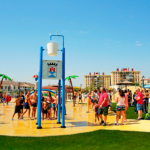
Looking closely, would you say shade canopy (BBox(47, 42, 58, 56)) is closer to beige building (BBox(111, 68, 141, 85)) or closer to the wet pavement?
the wet pavement

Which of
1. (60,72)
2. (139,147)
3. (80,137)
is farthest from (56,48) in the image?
(139,147)

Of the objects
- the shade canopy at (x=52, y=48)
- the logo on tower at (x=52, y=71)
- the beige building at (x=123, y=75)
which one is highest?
the beige building at (x=123, y=75)

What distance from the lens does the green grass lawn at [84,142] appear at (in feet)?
17.3

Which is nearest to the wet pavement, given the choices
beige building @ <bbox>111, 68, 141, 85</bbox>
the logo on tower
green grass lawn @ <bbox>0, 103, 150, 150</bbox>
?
green grass lawn @ <bbox>0, 103, 150, 150</bbox>

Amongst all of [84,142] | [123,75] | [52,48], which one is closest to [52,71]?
[52,48]

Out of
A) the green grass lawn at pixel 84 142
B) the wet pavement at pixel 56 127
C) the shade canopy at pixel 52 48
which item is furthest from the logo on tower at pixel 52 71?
the green grass lawn at pixel 84 142

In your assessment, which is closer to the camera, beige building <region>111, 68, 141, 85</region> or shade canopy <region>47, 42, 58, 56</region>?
shade canopy <region>47, 42, 58, 56</region>

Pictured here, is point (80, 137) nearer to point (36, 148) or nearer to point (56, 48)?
point (36, 148)

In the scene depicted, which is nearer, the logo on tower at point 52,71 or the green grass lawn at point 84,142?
the green grass lawn at point 84,142

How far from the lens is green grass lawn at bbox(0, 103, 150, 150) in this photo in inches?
207

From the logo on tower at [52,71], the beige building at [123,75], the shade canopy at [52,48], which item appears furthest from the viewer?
the beige building at [123,75]

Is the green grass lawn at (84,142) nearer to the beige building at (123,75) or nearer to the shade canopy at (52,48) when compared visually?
the shade canopy at (52,48)

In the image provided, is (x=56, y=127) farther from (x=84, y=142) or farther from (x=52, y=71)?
(x=84, y=142)

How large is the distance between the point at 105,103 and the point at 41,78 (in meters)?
3.10
